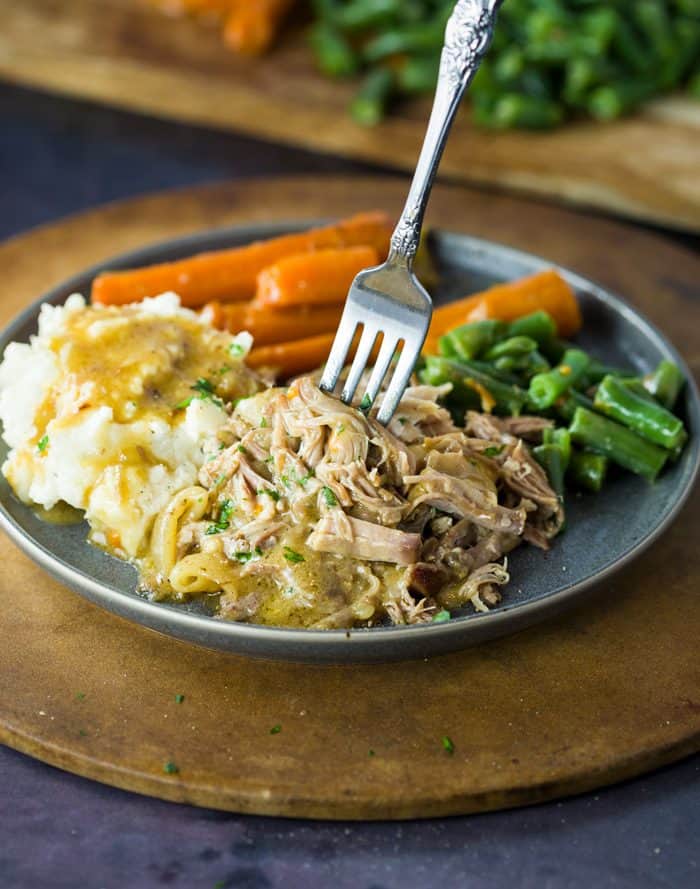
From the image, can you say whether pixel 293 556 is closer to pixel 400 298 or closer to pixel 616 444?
pixel 400 298

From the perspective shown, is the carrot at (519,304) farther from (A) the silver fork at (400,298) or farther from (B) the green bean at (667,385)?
(A) the silver fork at (400,298)

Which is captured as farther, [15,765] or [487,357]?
[487,357]

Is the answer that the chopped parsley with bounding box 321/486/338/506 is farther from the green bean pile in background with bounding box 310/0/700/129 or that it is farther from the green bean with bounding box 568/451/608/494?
the green bean pile in background with bounding box 310/0/700/129

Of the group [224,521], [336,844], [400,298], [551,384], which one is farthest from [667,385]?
[336,844]

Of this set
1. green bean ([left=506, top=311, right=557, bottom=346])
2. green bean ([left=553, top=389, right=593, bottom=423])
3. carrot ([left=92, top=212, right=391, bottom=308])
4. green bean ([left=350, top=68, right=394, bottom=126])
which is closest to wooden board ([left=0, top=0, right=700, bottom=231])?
green bean ([left=350, top=68, right=394, bottom=126])

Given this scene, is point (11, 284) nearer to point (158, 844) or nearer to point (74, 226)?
point (74, 226)

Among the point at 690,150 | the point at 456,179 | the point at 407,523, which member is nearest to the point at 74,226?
the point at 456,179
